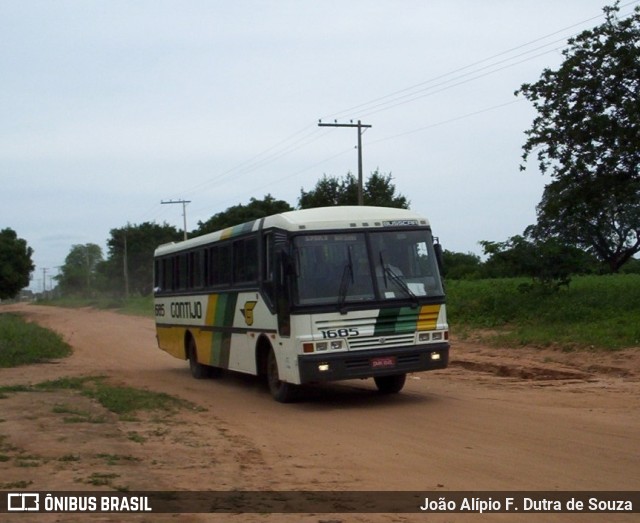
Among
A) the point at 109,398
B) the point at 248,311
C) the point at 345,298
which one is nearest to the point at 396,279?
the point at 345,298

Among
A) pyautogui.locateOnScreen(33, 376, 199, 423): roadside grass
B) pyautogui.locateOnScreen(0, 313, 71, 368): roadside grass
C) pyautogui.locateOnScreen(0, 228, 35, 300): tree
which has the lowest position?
pyautogui.locateOnScreen(33, 376, 199, 423): roadside grass

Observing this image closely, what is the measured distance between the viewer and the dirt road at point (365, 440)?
873 cm

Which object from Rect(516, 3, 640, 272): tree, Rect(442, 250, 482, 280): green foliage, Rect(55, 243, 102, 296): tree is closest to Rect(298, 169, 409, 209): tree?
Rect(442, 250, 482, 280): green foliage

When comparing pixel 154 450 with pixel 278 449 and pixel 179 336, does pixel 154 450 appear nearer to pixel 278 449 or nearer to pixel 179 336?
pixel 278 449

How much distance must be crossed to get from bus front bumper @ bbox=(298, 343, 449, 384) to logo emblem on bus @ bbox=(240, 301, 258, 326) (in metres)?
2.40

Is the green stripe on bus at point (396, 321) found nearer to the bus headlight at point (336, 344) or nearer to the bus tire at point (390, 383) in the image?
the bus headlight at point (336, 344)

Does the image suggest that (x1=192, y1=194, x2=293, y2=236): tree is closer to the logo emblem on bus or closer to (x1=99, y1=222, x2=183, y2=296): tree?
(x1=99, y1=222, x2=183, y2=296): tree

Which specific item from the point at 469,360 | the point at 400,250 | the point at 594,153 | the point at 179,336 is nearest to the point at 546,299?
the point at 594,153

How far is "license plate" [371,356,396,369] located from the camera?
13953 millimetres

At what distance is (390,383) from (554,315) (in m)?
10.8

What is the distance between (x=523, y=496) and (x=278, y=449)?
3671mm

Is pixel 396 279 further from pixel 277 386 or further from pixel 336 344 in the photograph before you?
pixel 277 386

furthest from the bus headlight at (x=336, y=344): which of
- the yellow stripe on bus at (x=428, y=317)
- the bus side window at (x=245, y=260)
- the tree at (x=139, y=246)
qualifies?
the tree at (x=139, y=246)

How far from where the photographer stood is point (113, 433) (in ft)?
38.5
